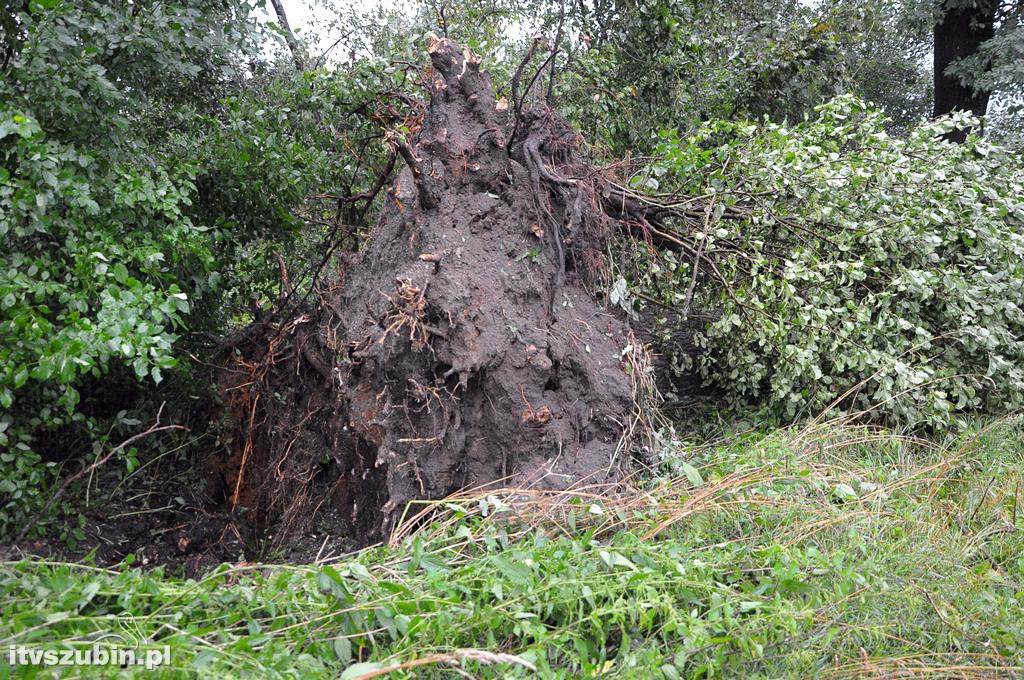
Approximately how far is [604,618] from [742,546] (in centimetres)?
Result: 75

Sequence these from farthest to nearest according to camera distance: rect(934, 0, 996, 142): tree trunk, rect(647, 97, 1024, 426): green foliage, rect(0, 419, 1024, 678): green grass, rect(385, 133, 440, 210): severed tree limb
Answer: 1. rect(934, 0, 996, 142): tree trunk
2. rect(647, 97, 1024, 426): green foliage
3. rect(385, 133, 440, 210): severed tree limb
4. rect(0, 419, 1024, 678): green grass

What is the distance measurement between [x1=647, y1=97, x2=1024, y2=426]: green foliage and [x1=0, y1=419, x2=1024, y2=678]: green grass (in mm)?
1485

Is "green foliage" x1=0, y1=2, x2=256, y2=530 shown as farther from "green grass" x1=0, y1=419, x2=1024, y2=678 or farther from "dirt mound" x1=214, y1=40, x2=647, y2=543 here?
"green grass" x1=0, y1=419, x2=1024, y2=678

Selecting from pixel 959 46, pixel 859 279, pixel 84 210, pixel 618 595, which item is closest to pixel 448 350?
pixel 618 595

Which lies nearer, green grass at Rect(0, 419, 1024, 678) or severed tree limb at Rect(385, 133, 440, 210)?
green grass at Rect(0, 419, 1024, 678)

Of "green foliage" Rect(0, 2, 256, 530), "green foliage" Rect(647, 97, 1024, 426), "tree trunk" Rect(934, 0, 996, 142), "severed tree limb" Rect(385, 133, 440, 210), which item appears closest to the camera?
"green foliage" Rect(0, 2, 256, 530)

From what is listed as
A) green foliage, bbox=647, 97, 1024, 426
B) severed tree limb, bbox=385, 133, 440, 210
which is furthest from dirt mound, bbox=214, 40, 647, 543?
green foliage, bbox=647, 97, 1024, 426

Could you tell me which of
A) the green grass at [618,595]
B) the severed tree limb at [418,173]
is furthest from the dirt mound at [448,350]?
the green grass at [618,595]

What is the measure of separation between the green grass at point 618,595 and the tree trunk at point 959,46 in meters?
9.14

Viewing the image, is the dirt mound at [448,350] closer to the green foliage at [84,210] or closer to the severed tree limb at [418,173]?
the severed tree limb at [418,173]

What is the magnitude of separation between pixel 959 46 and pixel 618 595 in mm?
10995

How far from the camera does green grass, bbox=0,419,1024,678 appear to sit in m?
2.43

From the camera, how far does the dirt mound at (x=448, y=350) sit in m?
4.01

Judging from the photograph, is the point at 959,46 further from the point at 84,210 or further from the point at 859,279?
the point at 84,210
